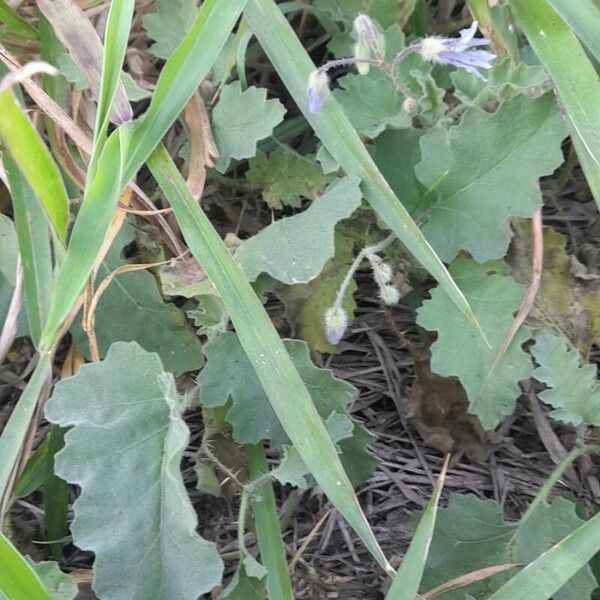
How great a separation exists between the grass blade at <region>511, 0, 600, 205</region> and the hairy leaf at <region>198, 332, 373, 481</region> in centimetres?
47

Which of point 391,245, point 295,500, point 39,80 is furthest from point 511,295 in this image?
point 39,80

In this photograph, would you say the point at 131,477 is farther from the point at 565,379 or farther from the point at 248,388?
the point at 565,379

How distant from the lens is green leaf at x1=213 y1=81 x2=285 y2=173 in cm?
125

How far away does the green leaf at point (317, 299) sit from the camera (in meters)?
1.38

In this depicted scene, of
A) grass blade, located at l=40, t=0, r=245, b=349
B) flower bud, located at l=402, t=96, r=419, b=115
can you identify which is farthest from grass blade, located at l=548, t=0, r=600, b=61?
grass blade, located at l=40, t=0, r=245, b=349

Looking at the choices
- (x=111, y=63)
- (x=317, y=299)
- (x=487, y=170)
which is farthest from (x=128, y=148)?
(x=487, y=170)

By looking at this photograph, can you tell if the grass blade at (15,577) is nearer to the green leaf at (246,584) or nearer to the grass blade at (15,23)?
the green leaf at (246,584)

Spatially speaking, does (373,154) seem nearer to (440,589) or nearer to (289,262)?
(289,262)

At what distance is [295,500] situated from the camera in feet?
4.55

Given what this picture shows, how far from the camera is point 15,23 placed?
1.35 metres

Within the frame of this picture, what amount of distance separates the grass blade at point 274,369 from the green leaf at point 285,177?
1.05ft

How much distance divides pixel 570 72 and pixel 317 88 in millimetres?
354

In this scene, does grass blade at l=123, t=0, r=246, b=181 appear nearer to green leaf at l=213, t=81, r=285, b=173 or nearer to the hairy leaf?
green leaf at l=213, t=81, r=285, b=173

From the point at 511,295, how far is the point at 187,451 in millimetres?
637
